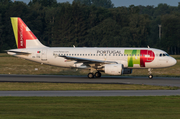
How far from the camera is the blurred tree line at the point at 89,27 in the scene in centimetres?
10219

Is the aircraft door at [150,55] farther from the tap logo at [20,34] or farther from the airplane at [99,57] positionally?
the tap logo at [20,34]

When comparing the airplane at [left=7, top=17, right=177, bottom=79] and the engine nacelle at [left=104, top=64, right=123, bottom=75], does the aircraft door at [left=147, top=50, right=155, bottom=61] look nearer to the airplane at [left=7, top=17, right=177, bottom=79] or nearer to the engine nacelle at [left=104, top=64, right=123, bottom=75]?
the airplane at [left=7, top=17, right=177, bottom=79]

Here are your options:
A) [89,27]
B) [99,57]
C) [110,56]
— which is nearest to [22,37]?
[99,57]

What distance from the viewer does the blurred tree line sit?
102 metres

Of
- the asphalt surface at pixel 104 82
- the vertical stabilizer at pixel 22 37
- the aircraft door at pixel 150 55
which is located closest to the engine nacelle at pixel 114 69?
the asphalt surface at pixel 104 82

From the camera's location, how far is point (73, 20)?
111000 millimetres

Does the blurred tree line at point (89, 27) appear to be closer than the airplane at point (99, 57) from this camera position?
No
